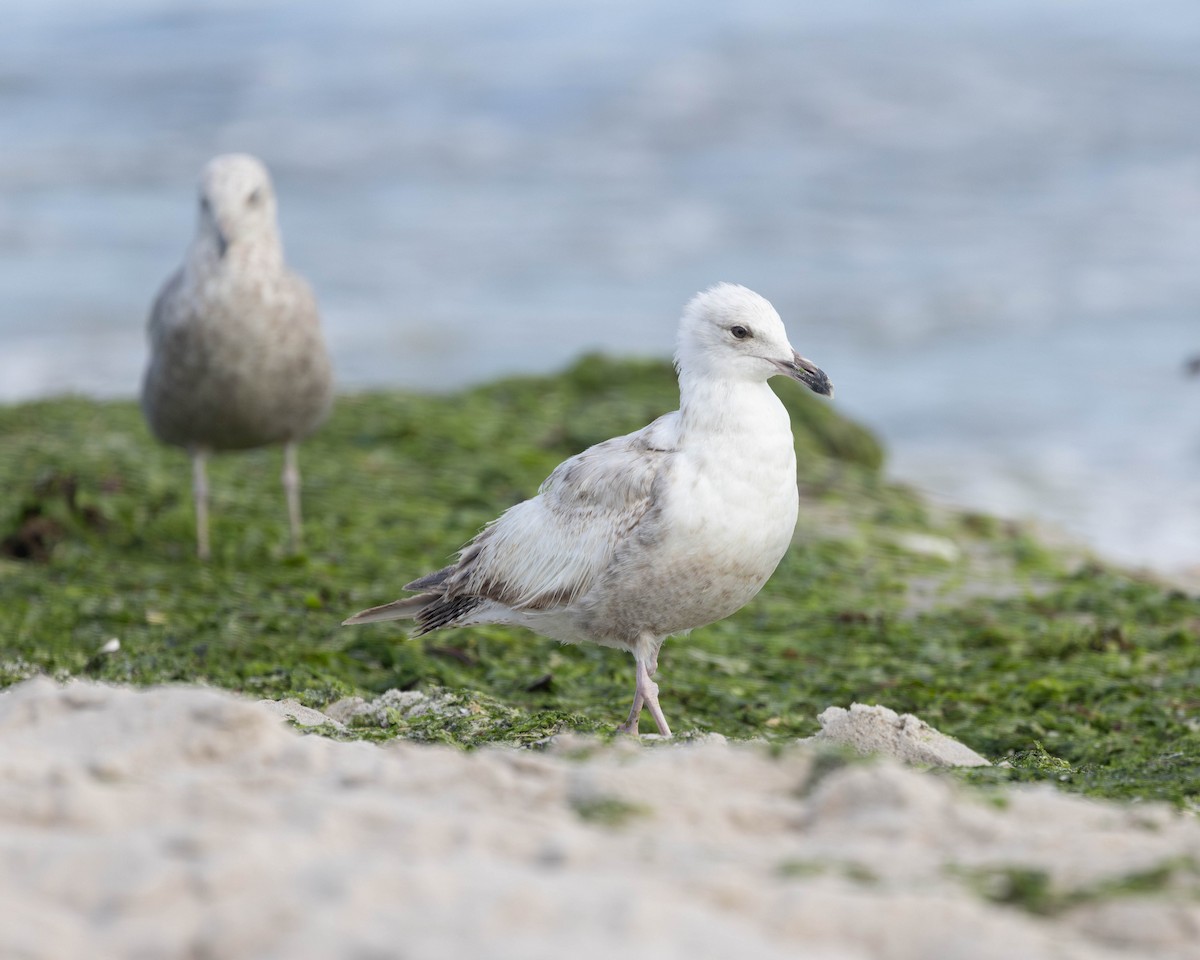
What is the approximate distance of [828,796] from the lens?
3025mm

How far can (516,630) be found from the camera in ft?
22.7

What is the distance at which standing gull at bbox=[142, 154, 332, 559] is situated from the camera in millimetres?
7758

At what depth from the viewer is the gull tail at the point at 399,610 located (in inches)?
212

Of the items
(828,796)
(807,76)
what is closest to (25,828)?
(828,796)

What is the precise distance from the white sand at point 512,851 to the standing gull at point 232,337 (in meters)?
4.45

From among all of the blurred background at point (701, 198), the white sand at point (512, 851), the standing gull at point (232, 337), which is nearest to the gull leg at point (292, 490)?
the standing gull at point (232, 337)

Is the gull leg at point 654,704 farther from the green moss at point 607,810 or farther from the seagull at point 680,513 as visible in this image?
the green moss at point 607,810

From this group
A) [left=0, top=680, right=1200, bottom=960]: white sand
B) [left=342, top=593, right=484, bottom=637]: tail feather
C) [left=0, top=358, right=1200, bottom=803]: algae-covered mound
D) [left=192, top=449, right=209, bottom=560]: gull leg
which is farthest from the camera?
[left=192, top=449, right=209, bottom=560]: gull leg

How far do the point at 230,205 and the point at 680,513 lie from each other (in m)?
4.28

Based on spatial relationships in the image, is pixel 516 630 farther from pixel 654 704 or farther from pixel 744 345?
pixel 744 345

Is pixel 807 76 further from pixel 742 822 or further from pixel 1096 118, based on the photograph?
pixel 742 822

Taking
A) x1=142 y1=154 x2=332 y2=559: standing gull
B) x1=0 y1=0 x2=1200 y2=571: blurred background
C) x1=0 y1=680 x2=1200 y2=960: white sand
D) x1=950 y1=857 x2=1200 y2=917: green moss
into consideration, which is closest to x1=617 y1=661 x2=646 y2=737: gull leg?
x1=0 y1=680 x2=1200 y2=960: white sand

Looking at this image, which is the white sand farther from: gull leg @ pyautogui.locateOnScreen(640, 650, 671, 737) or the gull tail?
the gull tail

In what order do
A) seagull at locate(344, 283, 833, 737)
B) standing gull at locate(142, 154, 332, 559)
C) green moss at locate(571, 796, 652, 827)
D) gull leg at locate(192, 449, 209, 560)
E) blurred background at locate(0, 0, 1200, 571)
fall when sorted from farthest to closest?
blurred background at locate(0, 0, 1200, 571) < gull leg at locate(192, 449, 209, 560) < standing gull at locate(142, 154, 332, 559) < seagull at locate(344, 283, 833, 737) < green moss at locate(571, 796, 652, 827)
